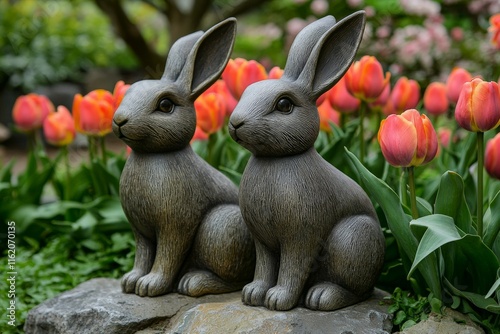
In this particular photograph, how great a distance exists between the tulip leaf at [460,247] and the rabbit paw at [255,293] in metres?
0.50

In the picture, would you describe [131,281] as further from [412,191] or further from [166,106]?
[412,191]

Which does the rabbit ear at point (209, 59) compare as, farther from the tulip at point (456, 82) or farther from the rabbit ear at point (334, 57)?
the tulip at point (456, 82)

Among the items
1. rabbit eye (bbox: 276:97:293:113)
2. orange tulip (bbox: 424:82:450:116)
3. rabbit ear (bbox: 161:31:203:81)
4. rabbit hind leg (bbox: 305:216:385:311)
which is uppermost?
rabbit ear (bbox: 161:31:203:81)

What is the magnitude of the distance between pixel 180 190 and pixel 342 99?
1.15 m

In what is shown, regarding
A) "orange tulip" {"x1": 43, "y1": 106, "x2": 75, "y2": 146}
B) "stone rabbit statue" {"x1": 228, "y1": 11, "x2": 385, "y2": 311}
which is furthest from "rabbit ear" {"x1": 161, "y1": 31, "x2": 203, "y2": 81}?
"orange tulip" {"x1": 43, "y1": 106, "x2": 75, "y2": 146}

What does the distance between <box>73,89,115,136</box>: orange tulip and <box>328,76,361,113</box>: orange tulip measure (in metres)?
0.99

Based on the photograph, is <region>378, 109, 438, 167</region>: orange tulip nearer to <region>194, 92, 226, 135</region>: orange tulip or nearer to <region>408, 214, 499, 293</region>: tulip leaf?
<region>408, 214, 499, 293</region>: tulip leaf

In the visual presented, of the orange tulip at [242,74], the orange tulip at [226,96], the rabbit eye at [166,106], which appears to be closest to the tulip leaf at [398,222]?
the rabbit eye at [166,106]

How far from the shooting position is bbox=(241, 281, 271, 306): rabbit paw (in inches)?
90.1

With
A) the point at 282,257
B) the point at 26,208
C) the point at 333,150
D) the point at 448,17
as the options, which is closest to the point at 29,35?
the point at 448,17

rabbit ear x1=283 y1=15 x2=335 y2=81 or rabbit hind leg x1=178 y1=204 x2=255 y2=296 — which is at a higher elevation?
rabbit ear x1=283 y1=15 x2=335 y2=81

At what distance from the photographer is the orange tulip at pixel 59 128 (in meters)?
3.71

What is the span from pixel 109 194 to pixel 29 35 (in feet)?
26.8

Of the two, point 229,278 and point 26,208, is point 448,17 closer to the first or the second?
point 26,208
